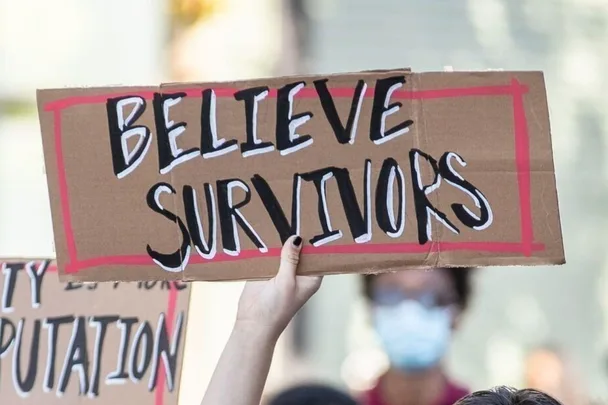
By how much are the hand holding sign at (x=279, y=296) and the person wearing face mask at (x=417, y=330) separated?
5.01 ft

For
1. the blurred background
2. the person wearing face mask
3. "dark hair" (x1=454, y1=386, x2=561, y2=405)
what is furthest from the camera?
the blurred background

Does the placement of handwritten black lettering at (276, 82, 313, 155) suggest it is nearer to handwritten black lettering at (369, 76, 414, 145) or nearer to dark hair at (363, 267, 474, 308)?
handwritten black lettering at (369, 76, 414, 145)

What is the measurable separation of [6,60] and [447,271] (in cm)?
294

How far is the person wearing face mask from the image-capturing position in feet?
12.0

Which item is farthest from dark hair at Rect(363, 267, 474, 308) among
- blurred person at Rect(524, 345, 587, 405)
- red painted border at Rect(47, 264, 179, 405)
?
red painted border at Rect(47, 264, 179, 405)

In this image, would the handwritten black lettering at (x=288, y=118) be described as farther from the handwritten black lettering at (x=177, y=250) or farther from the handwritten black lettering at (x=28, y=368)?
the handwritten black lettering at (x=28, y=368)

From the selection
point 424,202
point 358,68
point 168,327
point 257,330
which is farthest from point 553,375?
point 257,330

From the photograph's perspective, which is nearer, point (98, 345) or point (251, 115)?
point (251, 115)

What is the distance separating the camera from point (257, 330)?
2.14 metres

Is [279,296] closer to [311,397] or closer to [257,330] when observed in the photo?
[257,330]

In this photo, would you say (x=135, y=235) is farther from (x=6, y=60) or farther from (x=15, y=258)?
(x=6, y=60)

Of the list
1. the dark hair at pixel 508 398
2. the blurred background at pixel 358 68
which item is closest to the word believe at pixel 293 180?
the dark hair at pixel 508 398

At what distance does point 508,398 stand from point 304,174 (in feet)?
1.71

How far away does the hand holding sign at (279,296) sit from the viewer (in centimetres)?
215
